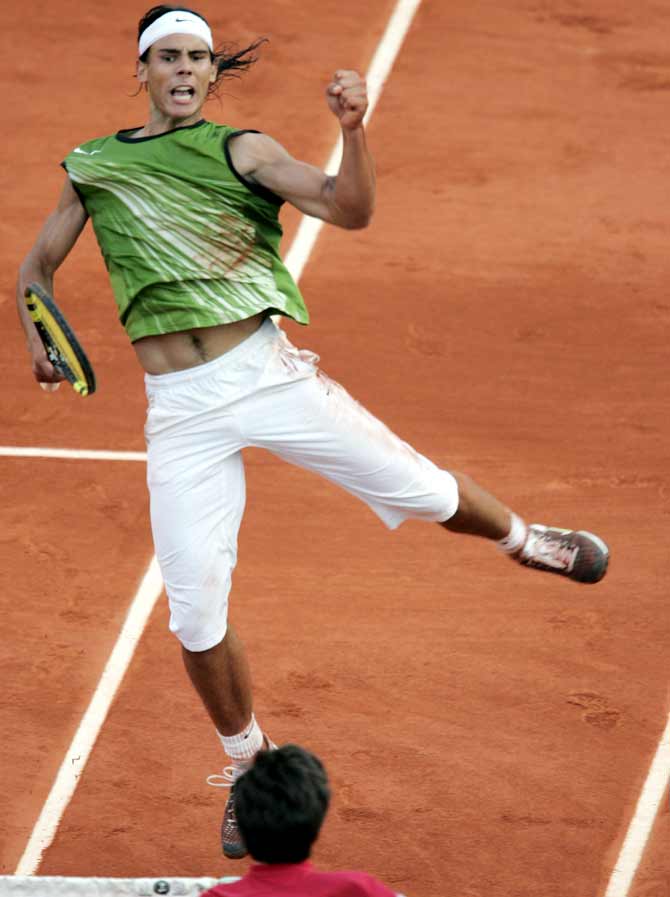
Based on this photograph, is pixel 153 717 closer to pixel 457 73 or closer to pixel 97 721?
pixel 97 721

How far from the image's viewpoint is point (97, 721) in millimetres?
7598

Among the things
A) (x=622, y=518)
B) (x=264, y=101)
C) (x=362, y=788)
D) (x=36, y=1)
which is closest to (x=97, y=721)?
(x=362, y=788)

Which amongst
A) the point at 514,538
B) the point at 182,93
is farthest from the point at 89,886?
the point at 182,93

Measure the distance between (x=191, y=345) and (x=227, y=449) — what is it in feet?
1.31

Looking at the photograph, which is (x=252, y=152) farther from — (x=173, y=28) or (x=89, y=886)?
(x=89, y=886)

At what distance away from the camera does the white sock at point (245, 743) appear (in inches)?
261

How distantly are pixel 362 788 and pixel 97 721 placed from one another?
49.8 inches

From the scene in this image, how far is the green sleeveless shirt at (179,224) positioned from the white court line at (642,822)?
251 cm

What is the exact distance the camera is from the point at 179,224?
20.3ft

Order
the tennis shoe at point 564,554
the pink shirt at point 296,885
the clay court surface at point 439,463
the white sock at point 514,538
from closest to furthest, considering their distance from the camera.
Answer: the pink shirt at point 296,885
the white sock at point 514,538
the tennis shoe at point 564,554
the clay court surface at point 439,463

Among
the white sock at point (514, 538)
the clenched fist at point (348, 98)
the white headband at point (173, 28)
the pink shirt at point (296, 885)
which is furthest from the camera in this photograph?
the white sock at point (514, 538)

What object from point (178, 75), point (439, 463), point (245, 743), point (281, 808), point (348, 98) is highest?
point (348, 98)

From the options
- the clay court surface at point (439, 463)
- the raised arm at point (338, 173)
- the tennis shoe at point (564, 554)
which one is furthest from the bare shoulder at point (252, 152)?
the clay court surface at point (439, 463)

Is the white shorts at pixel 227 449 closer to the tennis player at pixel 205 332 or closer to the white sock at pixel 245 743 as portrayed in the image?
the tennis player at pixel 205 332
